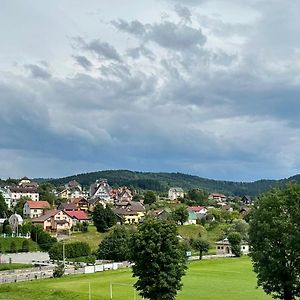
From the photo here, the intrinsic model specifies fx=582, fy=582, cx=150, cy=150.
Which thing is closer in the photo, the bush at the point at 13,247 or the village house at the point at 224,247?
the bush at the point at 13,247

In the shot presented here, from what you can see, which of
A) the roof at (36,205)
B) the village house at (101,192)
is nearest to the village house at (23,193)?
the roof at (36,205)

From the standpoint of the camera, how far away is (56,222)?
10762 cm

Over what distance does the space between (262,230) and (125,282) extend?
86.3 feet

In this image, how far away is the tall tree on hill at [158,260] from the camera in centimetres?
3328

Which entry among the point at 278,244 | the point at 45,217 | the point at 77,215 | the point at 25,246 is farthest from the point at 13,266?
the point at 278,244

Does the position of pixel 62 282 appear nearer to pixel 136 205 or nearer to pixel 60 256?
pixel 60 256

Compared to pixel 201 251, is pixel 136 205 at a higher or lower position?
higher

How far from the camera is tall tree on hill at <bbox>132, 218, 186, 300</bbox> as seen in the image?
109ft

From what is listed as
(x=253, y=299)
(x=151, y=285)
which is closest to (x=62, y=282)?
(x=253, y=299)

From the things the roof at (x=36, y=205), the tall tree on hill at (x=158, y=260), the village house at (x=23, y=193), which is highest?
the village house at (x=23, y=193)

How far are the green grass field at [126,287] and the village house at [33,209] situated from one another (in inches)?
2201

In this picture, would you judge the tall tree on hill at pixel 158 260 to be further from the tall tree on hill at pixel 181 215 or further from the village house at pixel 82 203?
the village house at pixel 82 203

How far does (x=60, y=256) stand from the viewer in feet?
263

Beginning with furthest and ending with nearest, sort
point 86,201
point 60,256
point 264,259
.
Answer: point 86,201
point 60,256
point 264,259
